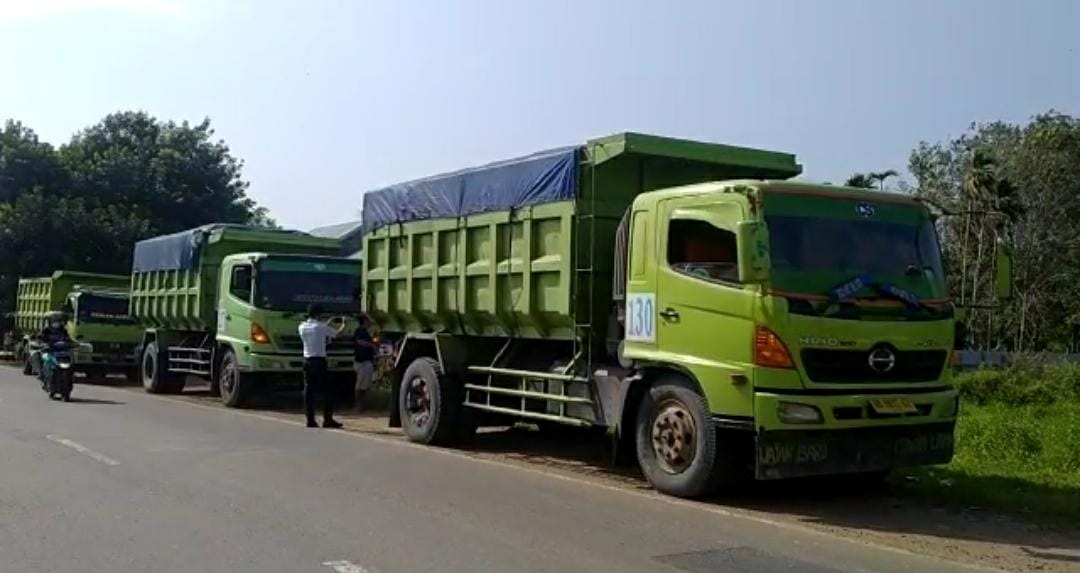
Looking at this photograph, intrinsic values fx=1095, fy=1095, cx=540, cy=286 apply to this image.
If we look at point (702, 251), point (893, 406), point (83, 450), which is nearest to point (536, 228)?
point (702, 251)

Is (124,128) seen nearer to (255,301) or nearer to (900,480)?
(255,301)

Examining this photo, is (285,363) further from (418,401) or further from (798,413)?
(798,413)

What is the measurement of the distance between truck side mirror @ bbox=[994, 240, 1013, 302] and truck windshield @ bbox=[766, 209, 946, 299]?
2.19ft

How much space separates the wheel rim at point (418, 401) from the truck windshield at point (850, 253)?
5474mm

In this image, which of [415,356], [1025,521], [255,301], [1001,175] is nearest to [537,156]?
[415,356]

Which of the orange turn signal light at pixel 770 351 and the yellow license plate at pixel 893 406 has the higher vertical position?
the orange turn signal light at pixel 770 351

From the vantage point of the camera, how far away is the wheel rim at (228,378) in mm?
17984

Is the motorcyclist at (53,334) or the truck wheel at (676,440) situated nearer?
the truck wheel at (676,440)

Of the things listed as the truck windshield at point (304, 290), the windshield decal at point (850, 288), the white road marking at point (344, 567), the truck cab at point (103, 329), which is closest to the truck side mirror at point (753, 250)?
the windshield decal at point (850, 288)

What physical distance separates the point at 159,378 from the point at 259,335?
5.56m

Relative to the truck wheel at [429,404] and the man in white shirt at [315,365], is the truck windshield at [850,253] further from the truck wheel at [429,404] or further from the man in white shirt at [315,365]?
the man in white shirt at [315,365]

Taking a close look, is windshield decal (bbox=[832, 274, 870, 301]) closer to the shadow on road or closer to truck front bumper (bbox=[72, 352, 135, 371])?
the shadow on road

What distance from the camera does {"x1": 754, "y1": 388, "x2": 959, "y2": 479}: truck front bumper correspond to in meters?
8.21

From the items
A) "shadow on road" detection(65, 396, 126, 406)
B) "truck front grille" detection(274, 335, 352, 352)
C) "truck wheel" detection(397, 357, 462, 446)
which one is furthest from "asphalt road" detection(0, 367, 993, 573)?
"shadow on road" detection(65, 396, 126, 406)
